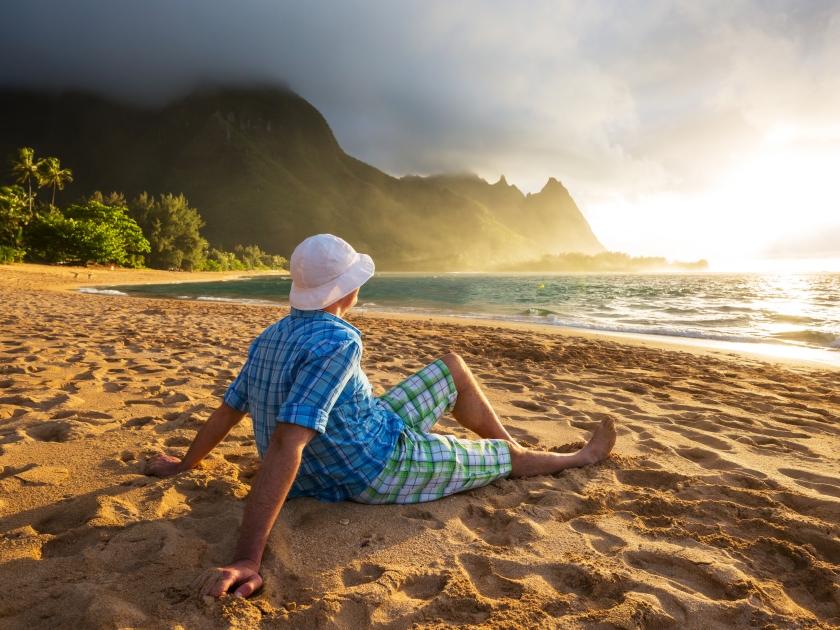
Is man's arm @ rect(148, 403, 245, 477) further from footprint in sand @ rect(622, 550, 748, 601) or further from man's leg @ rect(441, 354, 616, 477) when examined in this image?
footprint in sand @ rect(622, 550, 748, 601)

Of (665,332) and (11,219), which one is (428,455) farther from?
(11,219)

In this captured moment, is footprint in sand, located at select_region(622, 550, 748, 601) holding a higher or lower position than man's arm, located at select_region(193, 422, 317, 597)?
lower

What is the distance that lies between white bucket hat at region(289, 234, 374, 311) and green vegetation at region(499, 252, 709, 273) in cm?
15067

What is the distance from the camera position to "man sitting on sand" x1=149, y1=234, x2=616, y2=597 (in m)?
1.63

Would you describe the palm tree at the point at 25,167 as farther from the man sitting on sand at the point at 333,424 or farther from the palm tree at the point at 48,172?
the man sitting on sand at the point at 333,424

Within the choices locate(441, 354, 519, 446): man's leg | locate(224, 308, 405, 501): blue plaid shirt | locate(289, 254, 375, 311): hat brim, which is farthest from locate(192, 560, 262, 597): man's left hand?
locate(441, 354, 519, 446): man's leg

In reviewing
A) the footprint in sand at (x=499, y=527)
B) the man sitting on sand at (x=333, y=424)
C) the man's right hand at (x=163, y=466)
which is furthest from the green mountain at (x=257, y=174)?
the footprint in sand at (x=499, y=527)

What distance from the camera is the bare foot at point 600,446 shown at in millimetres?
2892

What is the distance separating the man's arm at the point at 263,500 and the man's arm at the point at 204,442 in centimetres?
68

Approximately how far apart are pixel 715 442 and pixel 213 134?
158 metres

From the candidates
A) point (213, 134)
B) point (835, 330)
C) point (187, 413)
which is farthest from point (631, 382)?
point (213, 134)

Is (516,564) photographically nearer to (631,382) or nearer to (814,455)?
(814,455)

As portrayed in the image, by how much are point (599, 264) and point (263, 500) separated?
162856mm

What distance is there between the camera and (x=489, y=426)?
262 cm
